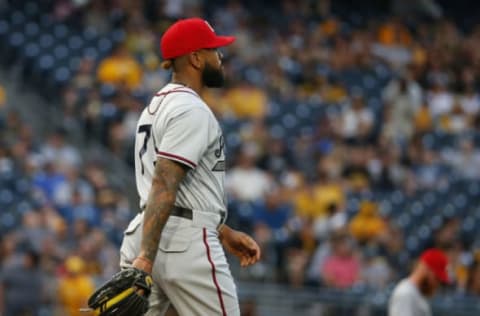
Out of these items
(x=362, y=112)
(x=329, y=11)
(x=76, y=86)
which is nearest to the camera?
(x=76, y=86)

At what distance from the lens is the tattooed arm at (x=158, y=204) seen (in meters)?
4.70

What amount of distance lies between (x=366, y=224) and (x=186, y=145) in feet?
30.3

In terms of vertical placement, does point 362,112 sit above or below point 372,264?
above

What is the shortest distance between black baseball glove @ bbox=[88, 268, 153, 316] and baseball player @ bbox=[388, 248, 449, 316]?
11.6 feet

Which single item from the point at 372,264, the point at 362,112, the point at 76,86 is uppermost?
the point at 76,86

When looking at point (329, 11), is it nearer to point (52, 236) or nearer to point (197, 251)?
point (52, 236)

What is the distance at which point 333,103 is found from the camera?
54.4ft

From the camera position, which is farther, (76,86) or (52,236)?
(76,86)

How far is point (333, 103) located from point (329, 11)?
13.0ft

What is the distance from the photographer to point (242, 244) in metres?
5.36

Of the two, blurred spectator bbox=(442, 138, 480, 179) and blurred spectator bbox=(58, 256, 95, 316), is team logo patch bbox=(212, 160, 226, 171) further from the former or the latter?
blurred spectator bbox=(442, 138, 480, 179)

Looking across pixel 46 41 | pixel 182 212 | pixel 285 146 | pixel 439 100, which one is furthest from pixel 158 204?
pixel 439 100

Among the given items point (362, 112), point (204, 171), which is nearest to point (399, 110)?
point (362, 112)

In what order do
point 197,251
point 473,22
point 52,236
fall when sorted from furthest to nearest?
point 473,22
point 52,236
point 197,251
